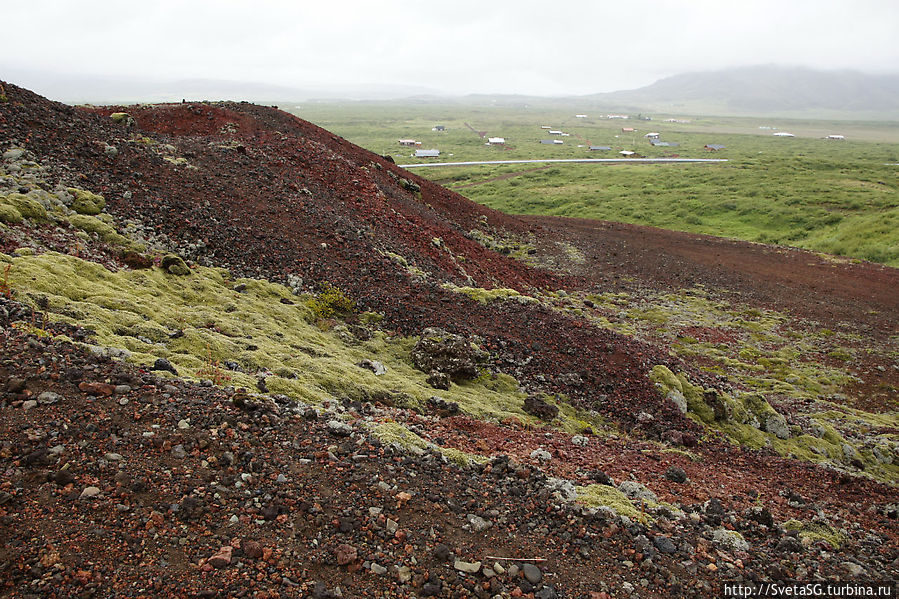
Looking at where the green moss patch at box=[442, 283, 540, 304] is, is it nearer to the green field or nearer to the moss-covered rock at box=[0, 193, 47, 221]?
the moss-covered rock at box=[0, 193, 47, 221]

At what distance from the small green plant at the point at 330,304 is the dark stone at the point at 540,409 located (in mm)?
6758

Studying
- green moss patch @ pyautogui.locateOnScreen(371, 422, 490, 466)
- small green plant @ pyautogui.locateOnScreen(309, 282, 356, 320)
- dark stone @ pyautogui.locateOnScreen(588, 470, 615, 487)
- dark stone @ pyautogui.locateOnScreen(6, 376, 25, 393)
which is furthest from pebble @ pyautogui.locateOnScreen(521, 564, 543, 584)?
small green plant @ pyautogui.locateOnScreen(309, 282, 356, 320)

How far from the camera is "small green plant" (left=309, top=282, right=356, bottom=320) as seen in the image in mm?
15922

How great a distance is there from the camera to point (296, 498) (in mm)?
7168

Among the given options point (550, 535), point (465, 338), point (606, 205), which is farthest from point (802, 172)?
point (550, 535)

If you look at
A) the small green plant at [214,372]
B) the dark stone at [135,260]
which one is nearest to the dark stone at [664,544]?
the small green plant at [214,372]

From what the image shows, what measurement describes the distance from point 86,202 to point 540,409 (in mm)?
15812

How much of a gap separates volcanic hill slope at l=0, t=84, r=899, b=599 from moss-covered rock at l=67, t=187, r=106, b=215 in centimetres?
7

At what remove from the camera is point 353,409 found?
34.7ft

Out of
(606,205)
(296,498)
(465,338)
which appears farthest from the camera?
(606,205)

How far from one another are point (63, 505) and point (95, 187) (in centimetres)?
1510

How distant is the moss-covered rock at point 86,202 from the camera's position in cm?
1559

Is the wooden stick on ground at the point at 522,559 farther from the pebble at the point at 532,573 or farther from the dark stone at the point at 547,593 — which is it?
the dark stone at the point at 547,593

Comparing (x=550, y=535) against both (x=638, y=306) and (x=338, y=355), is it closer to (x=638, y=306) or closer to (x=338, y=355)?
(x=338, y=355)
